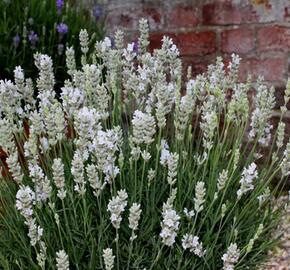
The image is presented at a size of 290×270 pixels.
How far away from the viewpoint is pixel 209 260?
2.18m

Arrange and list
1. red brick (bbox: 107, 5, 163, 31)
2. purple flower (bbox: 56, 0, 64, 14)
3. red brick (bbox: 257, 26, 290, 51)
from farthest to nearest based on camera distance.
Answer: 1. red brick (bbox: 107, 5, 163, 31)
2. purple flower (bbox: 56, 0, 64, 14)
3. red brick (bbox: 257, 26, 290, 51)

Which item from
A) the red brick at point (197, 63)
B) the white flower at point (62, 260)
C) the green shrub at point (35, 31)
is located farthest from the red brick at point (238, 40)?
the white flower at point (62, 260)

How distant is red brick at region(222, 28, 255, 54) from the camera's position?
122 inches

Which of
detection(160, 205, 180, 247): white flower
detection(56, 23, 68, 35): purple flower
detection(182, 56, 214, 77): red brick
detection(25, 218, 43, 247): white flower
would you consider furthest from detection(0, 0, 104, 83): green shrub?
detection(160, 205, 180, 247): white flower

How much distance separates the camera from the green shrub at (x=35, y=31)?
316cm

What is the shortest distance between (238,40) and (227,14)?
130mm

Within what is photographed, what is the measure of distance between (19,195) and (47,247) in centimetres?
29

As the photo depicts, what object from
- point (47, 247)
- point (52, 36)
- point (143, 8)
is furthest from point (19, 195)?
point (143, 8)

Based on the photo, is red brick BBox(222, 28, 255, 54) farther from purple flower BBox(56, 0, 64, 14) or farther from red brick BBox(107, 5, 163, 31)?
purple flower BBox(56, 0, 64, 14)

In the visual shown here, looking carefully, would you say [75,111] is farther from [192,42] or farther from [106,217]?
[192,42]

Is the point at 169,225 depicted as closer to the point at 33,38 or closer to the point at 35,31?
the point at 33,38

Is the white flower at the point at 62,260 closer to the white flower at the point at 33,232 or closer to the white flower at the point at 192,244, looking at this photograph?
the white flower at the point at 33,232

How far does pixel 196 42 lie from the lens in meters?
3.27

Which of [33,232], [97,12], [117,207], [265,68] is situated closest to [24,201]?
[33,232]
